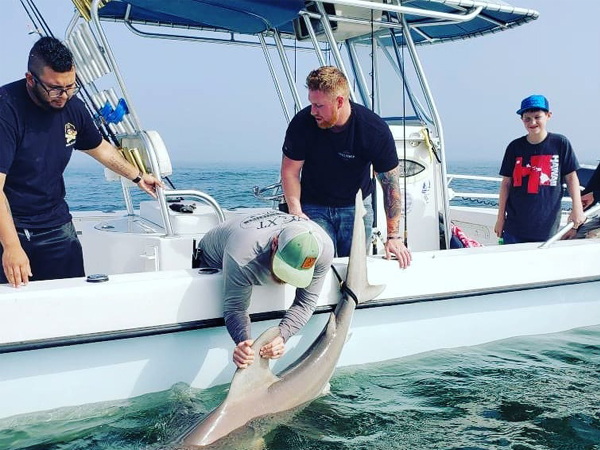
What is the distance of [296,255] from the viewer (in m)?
3.23

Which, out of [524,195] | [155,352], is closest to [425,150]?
[524,195]

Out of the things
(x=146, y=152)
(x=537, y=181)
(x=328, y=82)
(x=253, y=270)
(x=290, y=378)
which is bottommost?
(x=290, y=378)

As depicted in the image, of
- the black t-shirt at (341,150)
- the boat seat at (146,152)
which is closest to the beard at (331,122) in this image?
the black t-shirt at (341,150)

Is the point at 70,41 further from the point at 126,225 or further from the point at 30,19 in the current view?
the point at 126,225

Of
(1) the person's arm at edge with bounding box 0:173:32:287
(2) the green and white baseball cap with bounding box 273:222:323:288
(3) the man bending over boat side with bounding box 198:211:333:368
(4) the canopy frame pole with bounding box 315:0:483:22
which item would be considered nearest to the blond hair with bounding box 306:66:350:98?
(4) the canopy frame pole with bounding box 315:0:483:22

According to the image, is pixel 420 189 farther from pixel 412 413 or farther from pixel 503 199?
pixel 412 413

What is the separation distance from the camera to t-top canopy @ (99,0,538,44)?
4.79 metres

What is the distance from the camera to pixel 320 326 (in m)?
4.06

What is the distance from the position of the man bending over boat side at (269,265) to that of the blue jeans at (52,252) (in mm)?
942

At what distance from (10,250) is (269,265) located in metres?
1.37

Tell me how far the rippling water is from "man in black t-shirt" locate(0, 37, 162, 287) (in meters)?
0.88

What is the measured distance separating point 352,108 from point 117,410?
246cm

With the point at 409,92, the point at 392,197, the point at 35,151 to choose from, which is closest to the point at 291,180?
the point at 392,197

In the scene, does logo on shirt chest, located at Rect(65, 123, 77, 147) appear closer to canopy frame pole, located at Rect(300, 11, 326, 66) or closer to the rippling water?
the rippling water
